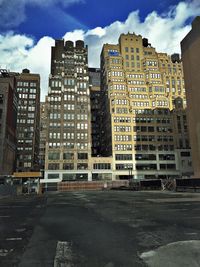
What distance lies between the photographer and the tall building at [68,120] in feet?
370

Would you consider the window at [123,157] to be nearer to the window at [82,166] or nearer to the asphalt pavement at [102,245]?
the window at [82,166]

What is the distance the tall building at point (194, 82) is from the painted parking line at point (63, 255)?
79.4 meters

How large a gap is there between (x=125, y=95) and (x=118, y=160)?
3555 cm

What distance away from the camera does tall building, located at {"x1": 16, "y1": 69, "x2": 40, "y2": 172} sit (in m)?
152

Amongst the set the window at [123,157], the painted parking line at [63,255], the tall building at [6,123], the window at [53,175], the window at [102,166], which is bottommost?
the painted parking line at [63,255]

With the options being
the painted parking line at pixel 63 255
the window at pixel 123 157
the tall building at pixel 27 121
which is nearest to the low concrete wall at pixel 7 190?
the painted parking line at pixel 63 255

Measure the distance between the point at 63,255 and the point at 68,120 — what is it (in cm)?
11553

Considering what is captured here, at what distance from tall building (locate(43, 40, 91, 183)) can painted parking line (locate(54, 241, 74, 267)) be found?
104279mm

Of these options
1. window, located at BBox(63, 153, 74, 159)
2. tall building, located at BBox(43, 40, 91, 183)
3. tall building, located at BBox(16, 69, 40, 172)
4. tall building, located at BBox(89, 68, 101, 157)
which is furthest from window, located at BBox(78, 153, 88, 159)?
tall building, located at BBox(16, 69, 40, 172)

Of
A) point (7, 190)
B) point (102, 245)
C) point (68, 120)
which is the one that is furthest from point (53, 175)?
point (102, 245)

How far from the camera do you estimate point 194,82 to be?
275ft

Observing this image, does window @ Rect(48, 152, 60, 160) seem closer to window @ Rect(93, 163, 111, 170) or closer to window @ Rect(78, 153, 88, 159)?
window @ Rect(78, 153, 88, 159)

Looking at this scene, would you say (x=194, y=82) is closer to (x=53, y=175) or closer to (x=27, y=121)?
(x=53, y=175)

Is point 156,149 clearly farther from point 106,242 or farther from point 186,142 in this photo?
point 106,242
